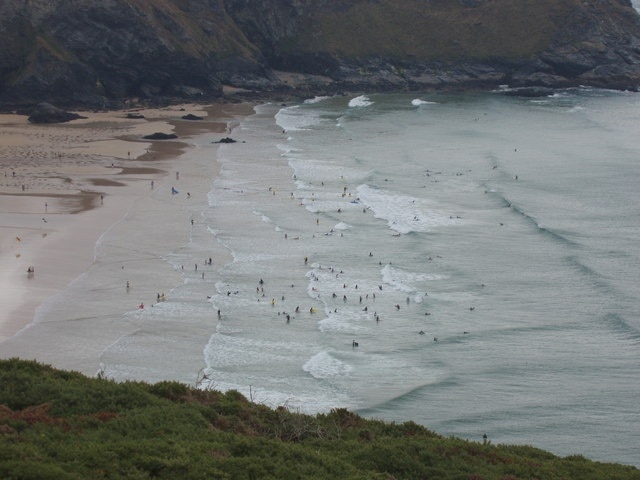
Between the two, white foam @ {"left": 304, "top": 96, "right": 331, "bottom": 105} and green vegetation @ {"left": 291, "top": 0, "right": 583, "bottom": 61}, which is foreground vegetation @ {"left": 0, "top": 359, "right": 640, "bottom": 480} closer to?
white foam @ {"left": 304, "top": 96, "right": 331, "bottom": 105}

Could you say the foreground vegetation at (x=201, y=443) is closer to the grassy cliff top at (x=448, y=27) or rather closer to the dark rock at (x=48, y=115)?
the dark rock at (x=48, y=115)

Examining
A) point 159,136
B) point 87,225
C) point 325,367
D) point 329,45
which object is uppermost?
point 329,45

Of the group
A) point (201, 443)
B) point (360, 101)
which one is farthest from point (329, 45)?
point (201, 443)

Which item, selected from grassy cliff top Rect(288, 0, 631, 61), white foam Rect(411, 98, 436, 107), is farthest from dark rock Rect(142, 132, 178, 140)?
grassy cliff top Rect(288, 0, 631, 61)

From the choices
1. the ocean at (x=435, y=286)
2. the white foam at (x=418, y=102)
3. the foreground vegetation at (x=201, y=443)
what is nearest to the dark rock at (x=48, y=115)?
the ocean at (x=435, y=286)

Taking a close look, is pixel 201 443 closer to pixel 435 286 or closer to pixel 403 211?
pixel 435 286

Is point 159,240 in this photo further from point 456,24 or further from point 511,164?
point 456,24

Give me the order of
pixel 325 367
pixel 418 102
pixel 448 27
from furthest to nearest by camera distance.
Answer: pixel 448 27 → pixel 418 102 → pixel 325 367
